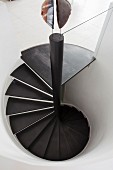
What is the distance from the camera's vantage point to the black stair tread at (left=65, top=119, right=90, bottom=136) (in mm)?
3438

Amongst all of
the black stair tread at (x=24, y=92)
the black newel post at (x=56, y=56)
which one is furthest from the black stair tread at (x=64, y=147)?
the black newel post at (x=56, y=56)

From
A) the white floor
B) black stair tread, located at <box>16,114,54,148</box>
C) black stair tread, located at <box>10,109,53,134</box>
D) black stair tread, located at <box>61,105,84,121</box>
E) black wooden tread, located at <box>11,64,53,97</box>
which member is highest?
the white floor

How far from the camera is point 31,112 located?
9.77 feet

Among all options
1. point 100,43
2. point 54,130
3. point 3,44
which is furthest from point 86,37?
point 54,130

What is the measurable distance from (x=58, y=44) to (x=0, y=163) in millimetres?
1205

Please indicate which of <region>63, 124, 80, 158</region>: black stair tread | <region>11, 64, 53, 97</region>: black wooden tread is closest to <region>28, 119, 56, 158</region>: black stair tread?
<region>63, 124, 80, 158</region>: black stair tread

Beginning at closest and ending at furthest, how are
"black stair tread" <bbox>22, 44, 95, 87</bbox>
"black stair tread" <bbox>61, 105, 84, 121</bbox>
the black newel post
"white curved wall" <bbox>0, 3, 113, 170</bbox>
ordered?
1. the black newel post
2. "white curved wall" <bbox>0, 3, 113, 170</bbox>
3. "black stair tread" <bbox>22, 44, 95, 87</bbox>
4. "black stair tread" <bbox>61, 105, 84, 121</bbox>

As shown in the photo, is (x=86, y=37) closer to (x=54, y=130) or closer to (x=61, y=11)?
(x=54, y=130)

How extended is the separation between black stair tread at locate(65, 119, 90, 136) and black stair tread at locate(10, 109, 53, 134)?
71 centimetres

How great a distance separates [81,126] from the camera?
3.54m

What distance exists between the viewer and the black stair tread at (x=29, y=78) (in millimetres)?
2979

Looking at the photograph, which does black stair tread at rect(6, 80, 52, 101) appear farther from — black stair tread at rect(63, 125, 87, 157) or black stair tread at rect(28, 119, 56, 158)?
black stair tread at rect(63, 125, 87, 157)

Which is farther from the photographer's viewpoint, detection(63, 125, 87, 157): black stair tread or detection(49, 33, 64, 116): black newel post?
detection(63, 125, 87, 157): black stair tread

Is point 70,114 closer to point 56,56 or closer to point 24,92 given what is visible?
point 24,92
